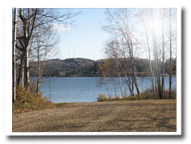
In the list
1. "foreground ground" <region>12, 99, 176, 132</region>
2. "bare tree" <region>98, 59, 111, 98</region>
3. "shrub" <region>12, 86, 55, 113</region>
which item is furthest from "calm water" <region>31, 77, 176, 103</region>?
"foreground ground" <region>12, 99, 176, 132</region>

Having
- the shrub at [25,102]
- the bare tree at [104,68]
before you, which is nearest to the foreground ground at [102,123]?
the shrub at [25,102]

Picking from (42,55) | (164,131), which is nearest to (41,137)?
(164,131)

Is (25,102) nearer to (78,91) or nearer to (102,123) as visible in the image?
(102,123)

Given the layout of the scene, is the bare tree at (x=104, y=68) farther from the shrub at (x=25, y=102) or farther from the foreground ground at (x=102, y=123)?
the foreground ground at (x=102, y=123)

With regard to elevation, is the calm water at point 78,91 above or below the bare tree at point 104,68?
below

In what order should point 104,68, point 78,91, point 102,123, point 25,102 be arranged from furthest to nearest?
point 78,91
point 104,68
point 25,102
point 102,123

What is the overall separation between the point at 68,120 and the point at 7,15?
2715 mm

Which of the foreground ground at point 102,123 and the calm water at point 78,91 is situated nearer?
the foreground ground at point 102,123

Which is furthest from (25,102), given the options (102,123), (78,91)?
(78,91)

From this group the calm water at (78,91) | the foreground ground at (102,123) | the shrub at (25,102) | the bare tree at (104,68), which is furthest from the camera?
the bare tree at (104,68)

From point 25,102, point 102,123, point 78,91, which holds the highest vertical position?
point 25,102

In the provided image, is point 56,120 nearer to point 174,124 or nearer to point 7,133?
point 7,133

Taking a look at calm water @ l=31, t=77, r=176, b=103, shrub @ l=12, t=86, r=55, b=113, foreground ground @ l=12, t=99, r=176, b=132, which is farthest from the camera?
calm water @ l=31, t=77, r=176, b=103

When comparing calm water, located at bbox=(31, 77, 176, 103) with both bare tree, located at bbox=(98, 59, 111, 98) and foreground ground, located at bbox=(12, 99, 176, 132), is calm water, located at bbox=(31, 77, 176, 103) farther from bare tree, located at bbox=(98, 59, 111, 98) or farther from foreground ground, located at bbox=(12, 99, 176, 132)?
foreground ground, located at bbox=(12, 99, 176, 132)
